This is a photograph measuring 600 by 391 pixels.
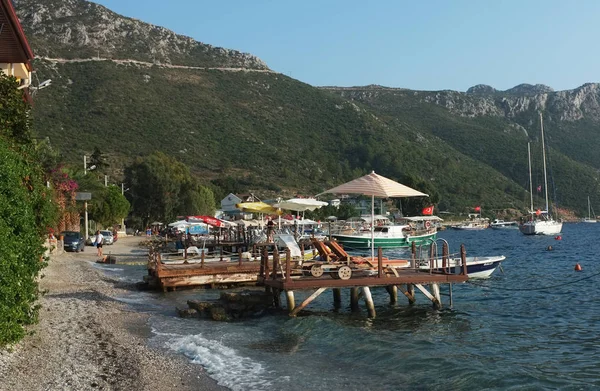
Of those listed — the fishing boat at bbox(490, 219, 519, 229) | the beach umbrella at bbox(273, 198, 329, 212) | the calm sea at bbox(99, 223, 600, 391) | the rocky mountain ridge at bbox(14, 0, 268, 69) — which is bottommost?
the calm sea at bbox(99, 223, 600, 391)

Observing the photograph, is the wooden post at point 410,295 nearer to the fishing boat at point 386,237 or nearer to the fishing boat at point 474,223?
the fishing boat at point 386,237

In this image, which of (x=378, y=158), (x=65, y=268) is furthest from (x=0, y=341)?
(x=378, y=158)

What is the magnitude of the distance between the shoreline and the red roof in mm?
8397

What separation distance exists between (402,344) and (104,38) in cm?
12861

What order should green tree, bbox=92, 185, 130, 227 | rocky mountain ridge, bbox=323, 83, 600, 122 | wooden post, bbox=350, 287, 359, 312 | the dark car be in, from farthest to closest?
rocky mountain ridge, bbox=323, 83, 600, 122 → green tree, bbox=92, 185, 130, 227 → the dark car → wooden post, bbox=350, 287, 359, 312

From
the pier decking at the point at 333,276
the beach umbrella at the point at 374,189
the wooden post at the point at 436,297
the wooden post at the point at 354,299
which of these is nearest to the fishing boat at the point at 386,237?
the pier decking at the point at 333,276

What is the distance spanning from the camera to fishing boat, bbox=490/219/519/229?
12675 centimetres

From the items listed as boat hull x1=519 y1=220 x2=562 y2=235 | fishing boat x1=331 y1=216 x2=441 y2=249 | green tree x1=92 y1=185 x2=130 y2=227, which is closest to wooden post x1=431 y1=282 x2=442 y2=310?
fishing boat x1=331 y1=216 x2=441 y2=249

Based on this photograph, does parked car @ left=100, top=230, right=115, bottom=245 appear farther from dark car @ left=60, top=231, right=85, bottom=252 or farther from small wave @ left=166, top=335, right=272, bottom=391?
small wave @ left=166, top=335, right=272, bottom=391

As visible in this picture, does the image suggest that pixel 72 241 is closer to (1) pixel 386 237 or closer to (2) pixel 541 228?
(1) pixel 386 237

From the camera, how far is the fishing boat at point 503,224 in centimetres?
12675

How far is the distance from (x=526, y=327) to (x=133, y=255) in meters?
33.5

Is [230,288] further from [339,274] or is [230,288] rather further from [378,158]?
[378,158]

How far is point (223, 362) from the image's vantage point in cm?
1382
